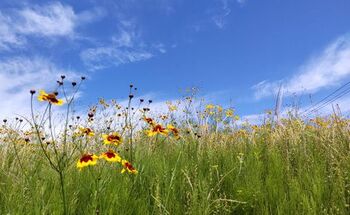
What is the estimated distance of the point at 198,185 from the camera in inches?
120

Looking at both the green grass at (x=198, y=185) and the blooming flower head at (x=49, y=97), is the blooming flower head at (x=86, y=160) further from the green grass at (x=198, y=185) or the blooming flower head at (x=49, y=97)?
the blooming flower head at (x=49, y=97)

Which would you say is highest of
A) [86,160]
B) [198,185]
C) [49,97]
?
[49,97]

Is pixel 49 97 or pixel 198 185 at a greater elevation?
pixel 49 97

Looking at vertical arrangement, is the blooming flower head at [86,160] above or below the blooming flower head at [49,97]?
below

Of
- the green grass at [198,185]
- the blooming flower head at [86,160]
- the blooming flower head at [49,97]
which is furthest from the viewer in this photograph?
the green grass at [198,185]

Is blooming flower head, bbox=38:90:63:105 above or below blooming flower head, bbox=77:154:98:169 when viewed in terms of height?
above

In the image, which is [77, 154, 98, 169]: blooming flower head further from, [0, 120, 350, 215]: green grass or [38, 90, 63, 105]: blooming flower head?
[38, 90, 63, 105]: blooming flower head

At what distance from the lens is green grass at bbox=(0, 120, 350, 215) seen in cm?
291

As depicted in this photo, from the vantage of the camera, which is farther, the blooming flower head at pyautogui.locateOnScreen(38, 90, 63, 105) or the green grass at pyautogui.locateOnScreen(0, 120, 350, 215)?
the green grass at pyautogui.locateOnScreen(0, 120, 350, 215)

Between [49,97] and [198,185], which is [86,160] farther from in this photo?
[198,185]

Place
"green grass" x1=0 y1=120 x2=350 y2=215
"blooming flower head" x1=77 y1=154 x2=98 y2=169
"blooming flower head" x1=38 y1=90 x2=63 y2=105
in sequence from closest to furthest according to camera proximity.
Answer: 1. "blooming flower head" x1=38 y1=90 x2=63 y2=105
2. "blooming flower head" x1=77 y1=154 x2=98 y2=169
3. "green grass" x1=0 y1=120 x2=350 y2=215

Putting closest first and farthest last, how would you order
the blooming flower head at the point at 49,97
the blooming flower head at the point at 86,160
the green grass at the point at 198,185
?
the blooming flower head at the point at 49,97, the blooming flower head at the point at 86,160, the green grass at the point at 198,185

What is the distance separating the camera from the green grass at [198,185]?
2.91 metres

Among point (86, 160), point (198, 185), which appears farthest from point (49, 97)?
point (198, 185)
